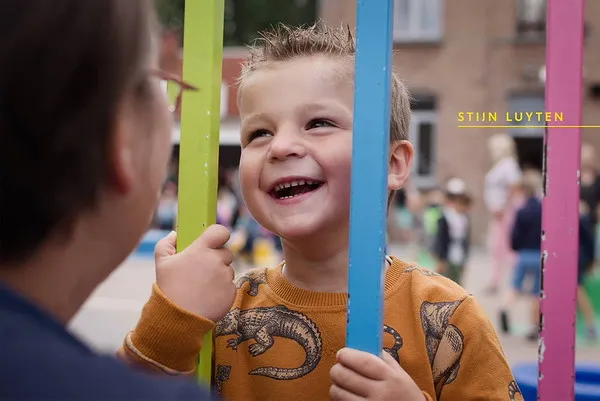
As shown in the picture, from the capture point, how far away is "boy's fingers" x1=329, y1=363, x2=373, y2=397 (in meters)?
0.92

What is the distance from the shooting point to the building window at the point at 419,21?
Answer: 39.3 feet

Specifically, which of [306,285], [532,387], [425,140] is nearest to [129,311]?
[532,387]

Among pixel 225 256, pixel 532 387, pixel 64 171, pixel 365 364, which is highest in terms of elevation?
pixel 64 171

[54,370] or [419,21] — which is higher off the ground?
[419,21]

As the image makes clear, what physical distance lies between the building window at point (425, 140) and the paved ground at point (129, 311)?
3.00 metres

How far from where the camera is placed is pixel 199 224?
1.17 meters

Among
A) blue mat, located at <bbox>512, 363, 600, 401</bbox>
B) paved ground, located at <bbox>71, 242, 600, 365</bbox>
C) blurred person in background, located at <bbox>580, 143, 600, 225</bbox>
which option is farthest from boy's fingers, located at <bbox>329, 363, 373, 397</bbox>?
blurred person in background, located at <bbox>580, 143, 600, 225</bbox>

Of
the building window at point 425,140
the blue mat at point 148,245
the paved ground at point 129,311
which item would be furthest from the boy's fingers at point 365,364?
the building window at point 425,140

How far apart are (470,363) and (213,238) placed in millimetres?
449

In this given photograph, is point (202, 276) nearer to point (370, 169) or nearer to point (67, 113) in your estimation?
point (370, 169)

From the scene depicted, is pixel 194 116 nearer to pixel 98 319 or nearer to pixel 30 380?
pixel 30 380

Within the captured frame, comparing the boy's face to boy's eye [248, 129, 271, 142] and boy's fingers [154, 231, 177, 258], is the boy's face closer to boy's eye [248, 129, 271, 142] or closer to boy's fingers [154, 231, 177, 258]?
boy's eye [248, 129, 271, 142]

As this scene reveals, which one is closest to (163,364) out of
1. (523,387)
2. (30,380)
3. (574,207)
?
(30,380)

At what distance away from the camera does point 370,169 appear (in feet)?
3.05
